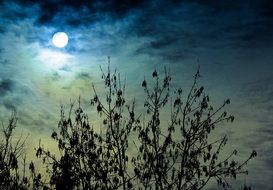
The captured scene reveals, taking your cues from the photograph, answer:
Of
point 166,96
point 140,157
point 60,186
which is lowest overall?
point 60,186

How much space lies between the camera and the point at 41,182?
20891 mm

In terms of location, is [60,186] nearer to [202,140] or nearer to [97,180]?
[97,180]

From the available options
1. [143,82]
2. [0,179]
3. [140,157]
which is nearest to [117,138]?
[140,157]

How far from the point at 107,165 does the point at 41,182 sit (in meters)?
2.87

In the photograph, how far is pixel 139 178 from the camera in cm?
2155

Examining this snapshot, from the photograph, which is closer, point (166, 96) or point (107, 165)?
point (107, 165)

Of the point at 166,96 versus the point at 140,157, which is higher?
the point at 166,96

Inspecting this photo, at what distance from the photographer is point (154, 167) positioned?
71.1 ft

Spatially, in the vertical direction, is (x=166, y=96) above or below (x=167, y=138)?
above

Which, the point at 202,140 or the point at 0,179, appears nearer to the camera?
the point at 0,179

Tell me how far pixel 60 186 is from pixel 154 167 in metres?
4.13

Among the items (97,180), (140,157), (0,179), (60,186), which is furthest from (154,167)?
(0,179)

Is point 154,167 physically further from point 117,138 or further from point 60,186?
point 60,186

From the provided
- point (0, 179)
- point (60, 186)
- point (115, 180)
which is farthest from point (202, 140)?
point (0, 179)
